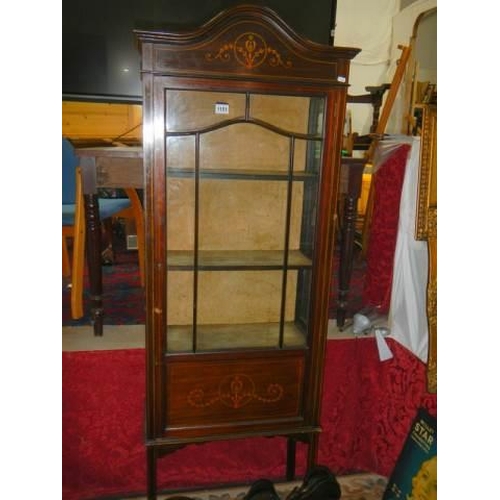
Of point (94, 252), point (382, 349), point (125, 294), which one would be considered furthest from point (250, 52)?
point (125, 294)

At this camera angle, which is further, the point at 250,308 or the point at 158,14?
the point at 158,14

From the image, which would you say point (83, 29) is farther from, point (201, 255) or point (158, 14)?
point (201, 255)

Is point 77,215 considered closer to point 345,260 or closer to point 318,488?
point 345,260

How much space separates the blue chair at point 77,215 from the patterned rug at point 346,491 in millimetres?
839

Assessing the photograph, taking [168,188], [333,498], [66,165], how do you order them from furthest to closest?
1. [66,165]
2. [333,498]
3. [168,188]

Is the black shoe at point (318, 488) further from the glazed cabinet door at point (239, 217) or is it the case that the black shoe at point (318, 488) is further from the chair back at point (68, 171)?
the chair back at point (68, 171)

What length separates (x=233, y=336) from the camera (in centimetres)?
150

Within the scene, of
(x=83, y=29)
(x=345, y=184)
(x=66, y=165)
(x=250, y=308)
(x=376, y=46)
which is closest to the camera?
(x=250, y=308)

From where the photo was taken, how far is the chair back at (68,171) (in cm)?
231

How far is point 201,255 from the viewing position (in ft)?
4.72

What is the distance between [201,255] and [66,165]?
1317mm

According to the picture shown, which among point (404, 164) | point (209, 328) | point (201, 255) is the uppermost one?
point (404, 164)
